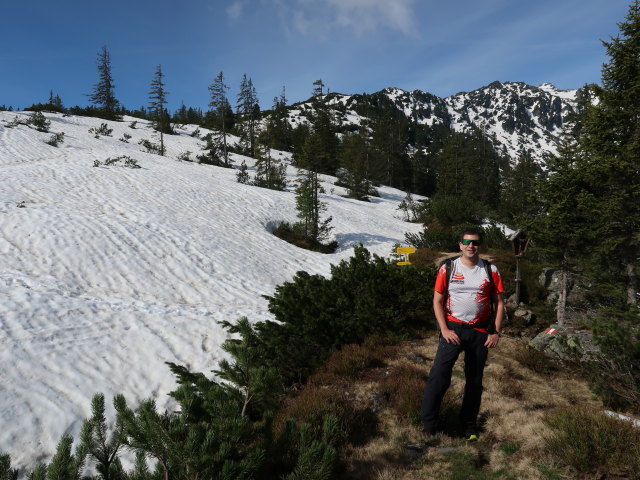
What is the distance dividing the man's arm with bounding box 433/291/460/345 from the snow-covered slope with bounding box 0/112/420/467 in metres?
4.95

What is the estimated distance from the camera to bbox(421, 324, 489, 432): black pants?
4.03 m

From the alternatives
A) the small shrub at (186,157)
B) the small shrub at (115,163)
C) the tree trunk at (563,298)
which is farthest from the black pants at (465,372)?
the small shrub at (186,157)

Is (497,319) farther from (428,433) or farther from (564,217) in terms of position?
(564,217)

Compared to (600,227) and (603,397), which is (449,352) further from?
(600,227)

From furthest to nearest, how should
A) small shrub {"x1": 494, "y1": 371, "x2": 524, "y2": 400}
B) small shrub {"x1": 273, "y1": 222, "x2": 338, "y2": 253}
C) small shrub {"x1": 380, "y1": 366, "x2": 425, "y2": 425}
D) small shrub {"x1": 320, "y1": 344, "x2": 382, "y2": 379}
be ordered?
small shrub {"x1": 273, "y1": 222, "x2": 338, "y2": 253} → small shrub {"x1": 320, "y1": 344, "x2": 382, "y2": 379} → small shrub {"x1": 494, "y1": 371, "x2": 524, "y2": 400} → small shrub {"x1": 380, "y1": 366, "x2": 425, "y2": 425}

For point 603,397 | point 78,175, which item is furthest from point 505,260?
point 78,175

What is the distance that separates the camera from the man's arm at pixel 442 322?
3.99m

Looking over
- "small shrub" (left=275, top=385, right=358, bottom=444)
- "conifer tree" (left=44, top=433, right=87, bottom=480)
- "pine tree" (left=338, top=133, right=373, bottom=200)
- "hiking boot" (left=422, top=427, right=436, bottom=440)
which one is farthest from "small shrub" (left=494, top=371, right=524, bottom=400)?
"pine tree" (left=338, top=133, right=373, bottom=200)

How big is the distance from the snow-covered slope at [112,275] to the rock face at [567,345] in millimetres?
6948

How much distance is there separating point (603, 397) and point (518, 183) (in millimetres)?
37600

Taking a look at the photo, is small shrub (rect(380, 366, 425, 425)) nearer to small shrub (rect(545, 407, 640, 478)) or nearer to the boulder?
small shrub (rect(545, 407, 640, 478))

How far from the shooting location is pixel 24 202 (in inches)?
505

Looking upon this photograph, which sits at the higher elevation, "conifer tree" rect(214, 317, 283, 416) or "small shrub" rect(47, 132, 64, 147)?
"small shrub" rect(47, 132, 64, 147)

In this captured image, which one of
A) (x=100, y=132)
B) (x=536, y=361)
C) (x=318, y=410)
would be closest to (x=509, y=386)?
(x=536, y=361)
